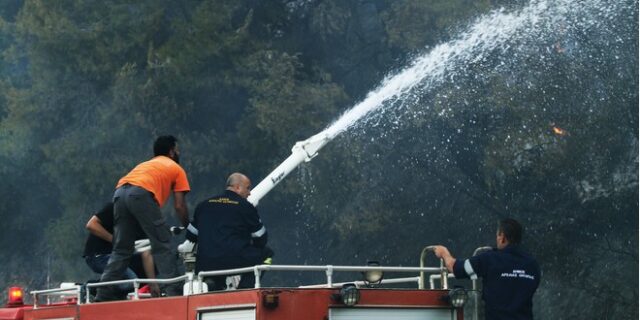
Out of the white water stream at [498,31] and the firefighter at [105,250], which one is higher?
the white water stream at [498,31]

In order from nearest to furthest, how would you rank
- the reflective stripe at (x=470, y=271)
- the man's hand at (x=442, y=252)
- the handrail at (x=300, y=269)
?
the handrail at (x=300, y=269)
the reflective stripe at (x=470, y=271)
the man's hand at (x=442, y=252)

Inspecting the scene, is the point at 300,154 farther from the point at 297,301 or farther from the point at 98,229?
the point at 297,301

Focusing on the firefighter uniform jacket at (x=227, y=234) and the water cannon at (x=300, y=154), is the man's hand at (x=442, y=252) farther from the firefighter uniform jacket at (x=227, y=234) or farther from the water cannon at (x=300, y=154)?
the water cannon at (x=300, y=154)

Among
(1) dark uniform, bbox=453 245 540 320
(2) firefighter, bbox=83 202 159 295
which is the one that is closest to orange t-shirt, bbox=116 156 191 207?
(2) firefighter, bbox=83 202 159 295

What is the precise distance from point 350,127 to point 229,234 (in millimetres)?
20202

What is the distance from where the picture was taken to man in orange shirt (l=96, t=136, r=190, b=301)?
11.8 metres

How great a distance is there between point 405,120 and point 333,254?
4.36 metres

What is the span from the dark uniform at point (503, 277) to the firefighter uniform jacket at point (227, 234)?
1.83 m

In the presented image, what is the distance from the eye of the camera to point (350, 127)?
3125 cm

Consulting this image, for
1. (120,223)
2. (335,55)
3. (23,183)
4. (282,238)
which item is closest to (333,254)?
(282,238)

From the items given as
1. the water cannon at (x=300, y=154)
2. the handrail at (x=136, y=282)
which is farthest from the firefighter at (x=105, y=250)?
the water cannon at (x=300, y=154)

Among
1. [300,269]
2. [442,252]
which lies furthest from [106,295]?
[442,252]

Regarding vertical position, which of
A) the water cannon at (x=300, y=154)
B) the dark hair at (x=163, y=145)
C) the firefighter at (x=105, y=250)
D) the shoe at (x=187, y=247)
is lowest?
the shoe at (x=187, y=247)

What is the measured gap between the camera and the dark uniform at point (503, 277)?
1037 cm
